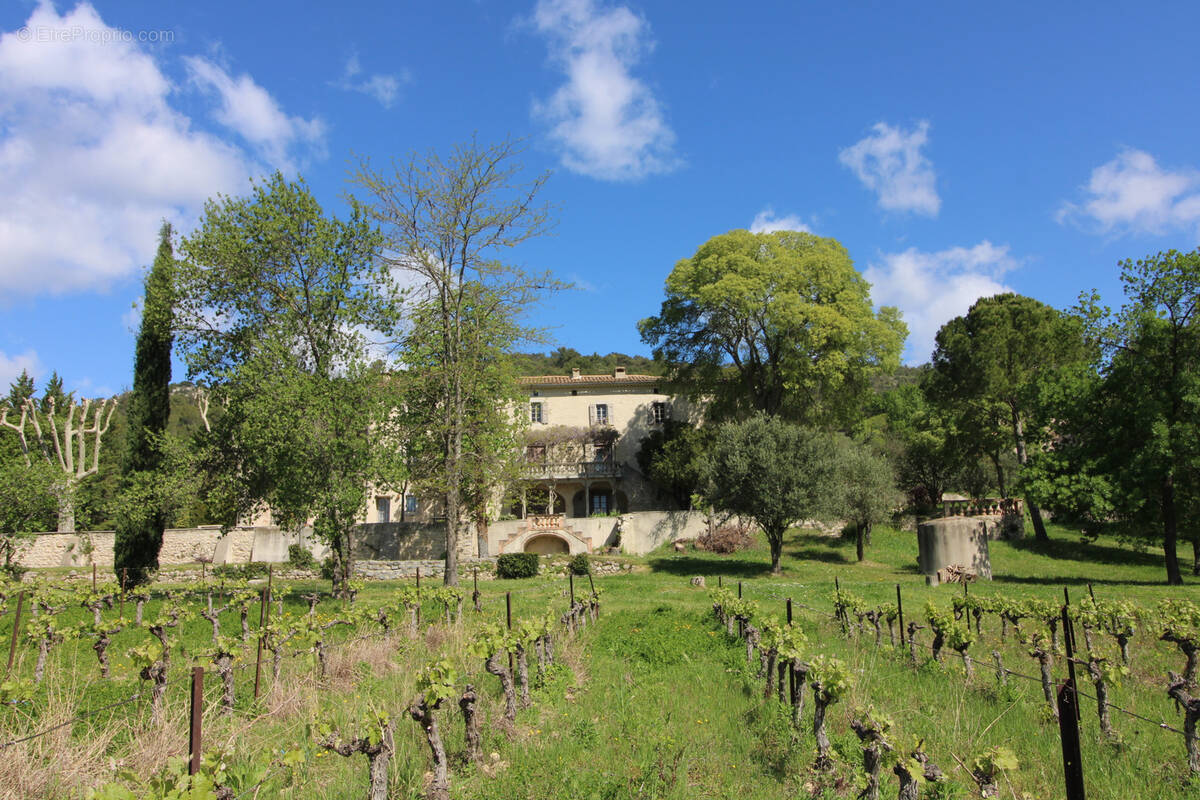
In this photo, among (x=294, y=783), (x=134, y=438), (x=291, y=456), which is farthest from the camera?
(x=134, y=438)

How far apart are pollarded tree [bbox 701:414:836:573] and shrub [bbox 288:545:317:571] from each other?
1630cm

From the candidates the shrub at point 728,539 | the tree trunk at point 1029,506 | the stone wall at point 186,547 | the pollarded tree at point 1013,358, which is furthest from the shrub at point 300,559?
the pollarded tree at point 1013,358

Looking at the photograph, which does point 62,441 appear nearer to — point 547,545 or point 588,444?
point 547,545

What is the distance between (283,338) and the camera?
18906 mm

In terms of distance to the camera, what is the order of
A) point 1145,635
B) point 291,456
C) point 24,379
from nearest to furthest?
point 1145,635
point 291,456
point 24,379

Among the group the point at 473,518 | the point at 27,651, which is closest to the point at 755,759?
the point at 27,651

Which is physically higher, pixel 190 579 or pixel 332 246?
pixel 332 246

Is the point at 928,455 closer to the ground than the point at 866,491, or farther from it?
farther from it

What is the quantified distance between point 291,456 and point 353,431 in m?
1.54

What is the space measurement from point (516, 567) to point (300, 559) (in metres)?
10.1

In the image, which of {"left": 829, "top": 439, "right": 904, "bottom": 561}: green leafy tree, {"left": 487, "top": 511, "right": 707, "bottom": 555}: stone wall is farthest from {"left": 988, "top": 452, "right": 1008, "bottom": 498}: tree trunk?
{"left": 487, "top": 511, "right": 707, "bottom": 555}: stone wall

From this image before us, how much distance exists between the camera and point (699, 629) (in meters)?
12.4

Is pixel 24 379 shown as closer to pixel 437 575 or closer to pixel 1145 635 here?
pixel 437 575

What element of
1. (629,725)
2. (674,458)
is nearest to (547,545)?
(674,458)
